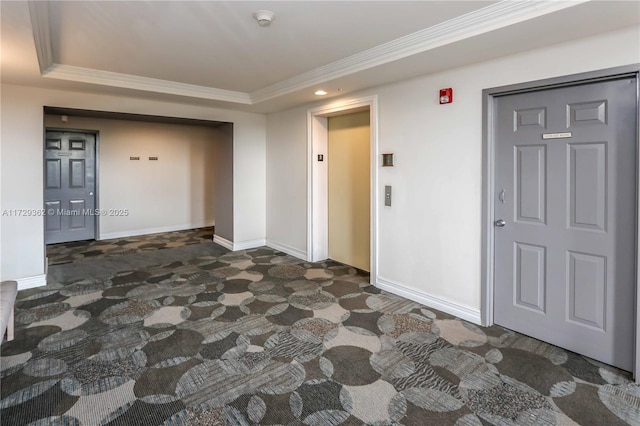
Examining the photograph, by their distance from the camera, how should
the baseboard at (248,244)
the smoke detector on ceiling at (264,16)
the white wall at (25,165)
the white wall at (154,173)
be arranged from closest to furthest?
the smoke detector on ceiling at (264,16)
the white wall at (25,165)
the baseboard at (248,244)
the white wall at (154,173)

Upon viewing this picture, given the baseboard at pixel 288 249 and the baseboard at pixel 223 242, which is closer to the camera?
the baseboard at pixel 288 249

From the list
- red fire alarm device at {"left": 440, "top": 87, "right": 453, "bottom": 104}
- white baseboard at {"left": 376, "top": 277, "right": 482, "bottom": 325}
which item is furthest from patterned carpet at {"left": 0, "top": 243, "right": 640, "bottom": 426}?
red fire alarm device at {"left": 440, "top": 87, "right": 453, "bottom": 104}

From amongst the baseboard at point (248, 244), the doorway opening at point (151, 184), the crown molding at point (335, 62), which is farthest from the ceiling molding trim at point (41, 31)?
the baseboard at point (248, 244)

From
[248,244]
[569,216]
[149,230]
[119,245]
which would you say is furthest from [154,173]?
[569,216]

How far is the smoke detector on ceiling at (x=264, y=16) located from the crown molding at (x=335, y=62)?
1079 mm

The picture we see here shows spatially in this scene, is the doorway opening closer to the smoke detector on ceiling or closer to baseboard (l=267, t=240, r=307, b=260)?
baseboard (l=267, t=240, r=307, b=260)

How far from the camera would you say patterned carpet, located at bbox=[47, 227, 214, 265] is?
18.6 feet

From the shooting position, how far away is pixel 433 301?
3.63 metres

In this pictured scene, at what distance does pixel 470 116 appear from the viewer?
10.6 ft

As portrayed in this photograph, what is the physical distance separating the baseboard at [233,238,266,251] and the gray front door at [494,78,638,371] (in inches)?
164

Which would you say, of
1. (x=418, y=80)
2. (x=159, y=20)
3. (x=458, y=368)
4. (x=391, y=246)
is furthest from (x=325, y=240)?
(x=159, y=20)

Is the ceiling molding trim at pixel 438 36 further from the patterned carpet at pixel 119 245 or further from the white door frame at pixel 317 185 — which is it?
the patterned carpet at pixel 119 245

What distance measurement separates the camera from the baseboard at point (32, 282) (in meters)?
4.15

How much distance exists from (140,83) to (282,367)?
12.5 ft
